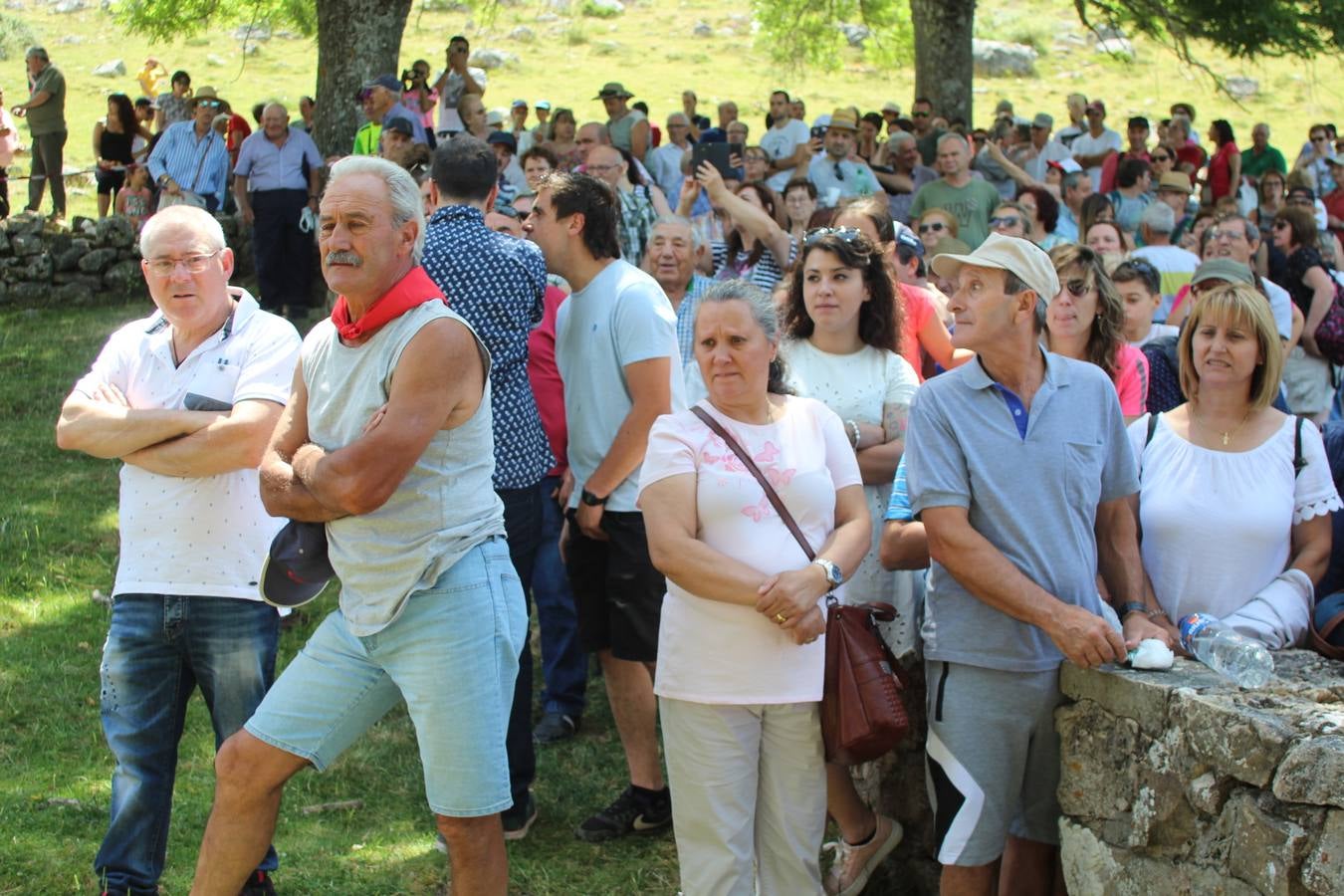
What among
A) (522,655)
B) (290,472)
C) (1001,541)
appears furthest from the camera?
(522,655)

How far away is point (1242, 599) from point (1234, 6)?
53.5 feet

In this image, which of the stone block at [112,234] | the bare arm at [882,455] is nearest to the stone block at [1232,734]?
the bare arm at [882,455]

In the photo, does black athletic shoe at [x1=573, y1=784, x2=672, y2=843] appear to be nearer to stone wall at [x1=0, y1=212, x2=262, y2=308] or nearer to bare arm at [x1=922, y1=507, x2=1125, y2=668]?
bare arm at [x1=922, y1=507, x2=1125, y2=668]

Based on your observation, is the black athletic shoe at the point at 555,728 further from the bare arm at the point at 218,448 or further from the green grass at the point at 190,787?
the bare arm at the point at 218,448

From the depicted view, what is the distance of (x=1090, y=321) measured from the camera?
487 centimetres

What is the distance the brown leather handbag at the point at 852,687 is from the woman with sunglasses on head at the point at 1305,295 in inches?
191

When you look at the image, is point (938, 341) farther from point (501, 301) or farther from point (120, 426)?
point (120, 426)

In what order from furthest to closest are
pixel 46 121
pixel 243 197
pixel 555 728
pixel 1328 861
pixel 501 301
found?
pixel 46 121
pixel 243 197
pixel 555 728
pixel 501 301
pixel 1328 861

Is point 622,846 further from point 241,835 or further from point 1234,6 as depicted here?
point 1234,6

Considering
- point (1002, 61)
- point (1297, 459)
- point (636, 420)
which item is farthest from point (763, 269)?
point (1002, 61)

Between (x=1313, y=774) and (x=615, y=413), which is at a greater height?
(x=615, y=413)

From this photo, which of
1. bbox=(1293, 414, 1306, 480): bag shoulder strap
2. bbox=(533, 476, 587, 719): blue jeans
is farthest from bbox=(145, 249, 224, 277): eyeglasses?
bbox=(1293, 414, 1306, 480): bag shoulder strap

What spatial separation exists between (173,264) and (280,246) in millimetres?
9564

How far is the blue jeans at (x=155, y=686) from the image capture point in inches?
152
